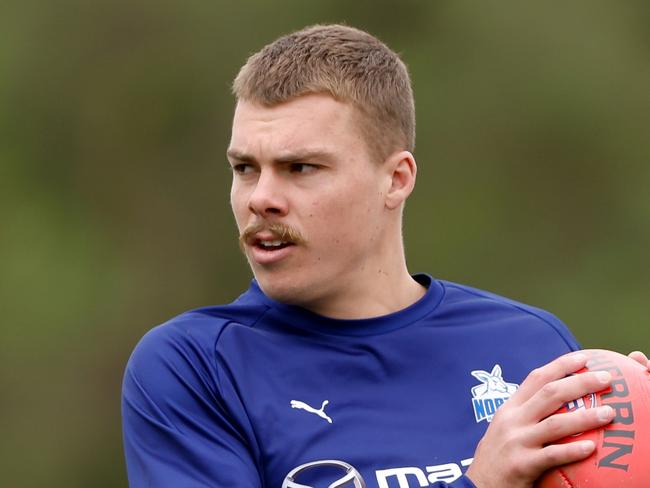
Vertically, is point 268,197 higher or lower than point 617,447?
higher

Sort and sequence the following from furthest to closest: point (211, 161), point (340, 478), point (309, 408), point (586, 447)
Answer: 1. point (211, 161)
2. point (309, 408)
3. point (340, 478)
4. point (586, 447)

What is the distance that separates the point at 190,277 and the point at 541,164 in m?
3.11

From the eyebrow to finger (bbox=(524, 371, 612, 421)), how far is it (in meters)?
0.81

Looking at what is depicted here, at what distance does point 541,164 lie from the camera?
40.0 feet

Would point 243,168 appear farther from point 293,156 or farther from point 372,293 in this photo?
point 372,293

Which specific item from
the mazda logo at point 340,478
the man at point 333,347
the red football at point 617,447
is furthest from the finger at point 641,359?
the mazda logo at point 340,478

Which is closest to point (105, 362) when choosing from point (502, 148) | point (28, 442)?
point (28, 442)

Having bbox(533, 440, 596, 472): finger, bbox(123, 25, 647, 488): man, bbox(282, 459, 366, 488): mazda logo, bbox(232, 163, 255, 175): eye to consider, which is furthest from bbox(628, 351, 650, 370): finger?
bbox(232, 163, 255, 175): eye

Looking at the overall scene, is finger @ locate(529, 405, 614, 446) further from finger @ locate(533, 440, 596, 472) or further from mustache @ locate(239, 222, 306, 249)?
mustache @ locate(239, 222, 306, 249)

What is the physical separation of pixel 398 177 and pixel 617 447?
Result: 102 centimetres

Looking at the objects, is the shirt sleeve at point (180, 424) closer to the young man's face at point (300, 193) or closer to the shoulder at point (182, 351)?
the shoulder at point (182, 351)

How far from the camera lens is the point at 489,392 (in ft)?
11.7

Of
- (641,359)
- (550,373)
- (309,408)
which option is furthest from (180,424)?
(641,359)

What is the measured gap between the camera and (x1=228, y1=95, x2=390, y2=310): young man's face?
3.48 meters
